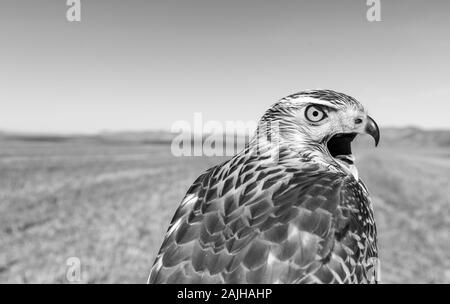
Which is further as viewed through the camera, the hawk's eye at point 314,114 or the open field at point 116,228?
the open field at point 116,228

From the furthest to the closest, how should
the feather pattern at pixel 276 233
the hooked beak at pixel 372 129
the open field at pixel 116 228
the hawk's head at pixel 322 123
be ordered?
the open field at pixel 116 228
the hooked beak at pixel 372 129
the hawk's head at pixel 322 123
the feather pattern at pixel 276 233

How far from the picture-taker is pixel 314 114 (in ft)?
10.9

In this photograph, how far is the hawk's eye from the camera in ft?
10.8

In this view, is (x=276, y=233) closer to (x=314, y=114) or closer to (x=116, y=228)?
(x=314, y=114)

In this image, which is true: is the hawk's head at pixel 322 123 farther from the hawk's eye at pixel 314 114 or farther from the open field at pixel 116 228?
the open field at pixel 116 228

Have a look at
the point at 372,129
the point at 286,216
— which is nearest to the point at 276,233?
the point at 286,216

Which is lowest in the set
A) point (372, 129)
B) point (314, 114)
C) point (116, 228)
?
point (116, 228)

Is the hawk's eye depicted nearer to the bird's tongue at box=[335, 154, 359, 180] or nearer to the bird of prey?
the bird of prey

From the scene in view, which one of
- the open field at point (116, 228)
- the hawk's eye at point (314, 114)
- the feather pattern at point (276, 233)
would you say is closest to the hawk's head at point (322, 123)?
the hawk's eye at point (314, 114)

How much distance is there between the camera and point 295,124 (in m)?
3.38

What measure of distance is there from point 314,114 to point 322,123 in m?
0.10

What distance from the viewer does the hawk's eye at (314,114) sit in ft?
10.8

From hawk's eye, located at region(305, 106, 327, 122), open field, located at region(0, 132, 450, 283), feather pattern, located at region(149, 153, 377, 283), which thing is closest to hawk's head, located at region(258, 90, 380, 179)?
hawk's eye, located at region(305, 106, 327, 122)
